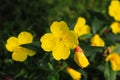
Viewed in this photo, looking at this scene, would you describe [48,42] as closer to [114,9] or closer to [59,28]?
[59,28]

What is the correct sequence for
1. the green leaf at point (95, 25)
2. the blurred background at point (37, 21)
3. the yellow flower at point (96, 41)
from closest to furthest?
the blurred background at point (37, 21) < the yellow flower at point (96, 41) < the green leaf at point (95, 25)

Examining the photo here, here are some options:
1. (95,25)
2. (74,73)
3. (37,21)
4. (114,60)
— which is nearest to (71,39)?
(74,73)

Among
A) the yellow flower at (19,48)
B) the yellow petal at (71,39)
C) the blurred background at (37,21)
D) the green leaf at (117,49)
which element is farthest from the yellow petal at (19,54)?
the green leaf at (117,49)

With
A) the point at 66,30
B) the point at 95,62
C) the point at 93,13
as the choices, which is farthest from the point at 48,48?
the point at 93,13

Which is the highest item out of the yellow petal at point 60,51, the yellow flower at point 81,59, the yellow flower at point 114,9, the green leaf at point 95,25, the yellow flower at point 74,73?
the yellow flower at point 114,9

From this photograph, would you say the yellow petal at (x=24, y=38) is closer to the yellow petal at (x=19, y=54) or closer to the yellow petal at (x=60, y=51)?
the yellow petal at (x=19, y=54)

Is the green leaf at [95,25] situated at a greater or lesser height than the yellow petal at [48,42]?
greater

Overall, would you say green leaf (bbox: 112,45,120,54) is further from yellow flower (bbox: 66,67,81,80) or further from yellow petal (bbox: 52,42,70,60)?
yellow petal (bbox: 52,42,70,60)

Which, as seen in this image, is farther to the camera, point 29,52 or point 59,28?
point 29,52
